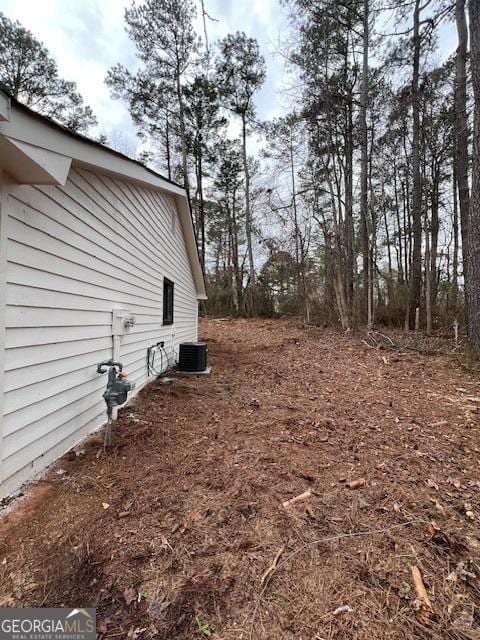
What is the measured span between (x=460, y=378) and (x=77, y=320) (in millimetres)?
5589

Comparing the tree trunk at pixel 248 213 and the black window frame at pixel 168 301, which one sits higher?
the tree trunk at pixel 248 213

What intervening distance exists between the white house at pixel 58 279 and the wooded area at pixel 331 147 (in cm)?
413

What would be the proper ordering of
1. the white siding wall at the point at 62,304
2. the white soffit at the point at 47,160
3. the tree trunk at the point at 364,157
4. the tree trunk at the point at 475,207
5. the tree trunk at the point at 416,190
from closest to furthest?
the white soffit at the point at 47,160, the white siding wall at the point at 62,304, the tree trunk at the point at 475,207, the tree trunk at the point at 416,190, the tree trunk at the point at 364,157

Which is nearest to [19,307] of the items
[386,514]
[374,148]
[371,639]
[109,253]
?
[109,253]

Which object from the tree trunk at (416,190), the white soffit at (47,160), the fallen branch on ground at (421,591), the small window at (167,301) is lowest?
the fallen branch on ground at (421,591)

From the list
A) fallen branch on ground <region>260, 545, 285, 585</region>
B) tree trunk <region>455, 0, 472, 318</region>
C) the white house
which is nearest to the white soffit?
the white house

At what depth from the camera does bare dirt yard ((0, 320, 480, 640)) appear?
132cm

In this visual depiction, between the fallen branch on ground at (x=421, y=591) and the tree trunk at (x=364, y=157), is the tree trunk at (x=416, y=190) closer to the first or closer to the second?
the tree trunk at (x=364, y=157)

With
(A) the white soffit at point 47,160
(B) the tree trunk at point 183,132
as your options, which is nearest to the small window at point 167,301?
(A) the white soffit at point 47,160

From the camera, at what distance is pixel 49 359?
2480 millimetres

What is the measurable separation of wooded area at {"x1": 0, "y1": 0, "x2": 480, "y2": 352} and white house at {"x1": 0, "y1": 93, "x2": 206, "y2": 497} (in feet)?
13.6

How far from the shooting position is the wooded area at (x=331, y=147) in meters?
8.38

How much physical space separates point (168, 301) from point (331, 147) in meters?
9.04

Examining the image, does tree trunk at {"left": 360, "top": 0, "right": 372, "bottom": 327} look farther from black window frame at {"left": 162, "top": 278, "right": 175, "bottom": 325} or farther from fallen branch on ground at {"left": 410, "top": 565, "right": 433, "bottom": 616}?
fallen branch on ground at {"left": 410, "top": 565, "right": 433, "bottom": 616}
